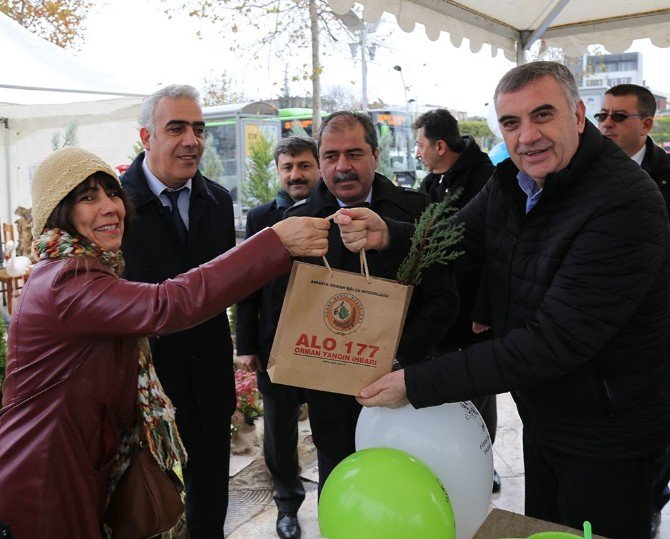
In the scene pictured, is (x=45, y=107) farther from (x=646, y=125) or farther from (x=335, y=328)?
(x=335, y=328)

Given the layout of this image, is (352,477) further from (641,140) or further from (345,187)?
(641,140)

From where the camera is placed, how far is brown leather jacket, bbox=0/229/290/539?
159 cm

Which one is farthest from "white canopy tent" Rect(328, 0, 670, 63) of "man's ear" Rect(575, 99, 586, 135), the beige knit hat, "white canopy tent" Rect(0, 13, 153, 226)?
"white canopy tent" Rect(0, 13, 153, 226)

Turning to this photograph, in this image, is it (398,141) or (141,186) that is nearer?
(141,186)

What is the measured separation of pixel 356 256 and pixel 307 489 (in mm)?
1974

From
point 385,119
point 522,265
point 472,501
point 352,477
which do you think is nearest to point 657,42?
point 522,265

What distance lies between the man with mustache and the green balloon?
0.94 metres

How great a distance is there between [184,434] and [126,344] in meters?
0.92

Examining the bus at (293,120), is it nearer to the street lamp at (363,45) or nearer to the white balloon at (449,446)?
the street lamp at (363,45)

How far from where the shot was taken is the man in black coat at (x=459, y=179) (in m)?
3.61

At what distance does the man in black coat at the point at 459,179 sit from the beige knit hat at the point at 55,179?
82.1 inches

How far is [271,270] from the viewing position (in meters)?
1.73

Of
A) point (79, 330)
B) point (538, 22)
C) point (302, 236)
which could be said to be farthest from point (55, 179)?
point (538, 22)

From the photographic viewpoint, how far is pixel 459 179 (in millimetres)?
4098
